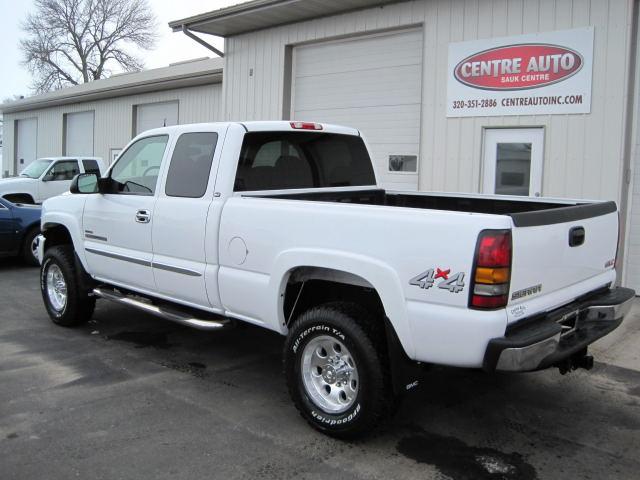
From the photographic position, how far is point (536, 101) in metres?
8.91

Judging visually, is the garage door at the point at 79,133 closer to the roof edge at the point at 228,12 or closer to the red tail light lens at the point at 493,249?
A: the roof edge at the point at 228,12

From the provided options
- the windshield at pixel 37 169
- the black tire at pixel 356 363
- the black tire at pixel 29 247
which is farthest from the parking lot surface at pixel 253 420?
the windshield at pixel 37 169

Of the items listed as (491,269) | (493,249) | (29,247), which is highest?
(493,249)

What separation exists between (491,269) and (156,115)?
18.0 metres

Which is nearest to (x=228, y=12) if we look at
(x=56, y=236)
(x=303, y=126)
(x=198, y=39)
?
(x=198, y=39)

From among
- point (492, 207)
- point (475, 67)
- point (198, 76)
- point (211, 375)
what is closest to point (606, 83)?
point (475, 67)

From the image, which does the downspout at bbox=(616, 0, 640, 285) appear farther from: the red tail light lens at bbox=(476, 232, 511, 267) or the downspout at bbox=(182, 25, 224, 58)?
the downspout at bbox=(182, 25, 224, 58)

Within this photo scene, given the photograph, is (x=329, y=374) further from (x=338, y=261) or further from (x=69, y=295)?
(x=69, y=295)

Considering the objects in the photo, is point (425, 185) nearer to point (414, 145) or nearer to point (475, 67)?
point (414, 145)

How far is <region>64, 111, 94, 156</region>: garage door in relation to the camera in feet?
76.2

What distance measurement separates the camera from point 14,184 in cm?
1509

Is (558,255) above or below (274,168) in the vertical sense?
below

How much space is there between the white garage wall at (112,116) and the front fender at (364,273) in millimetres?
10836

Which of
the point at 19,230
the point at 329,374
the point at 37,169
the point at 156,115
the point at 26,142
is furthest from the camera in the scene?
the point at 26,142
